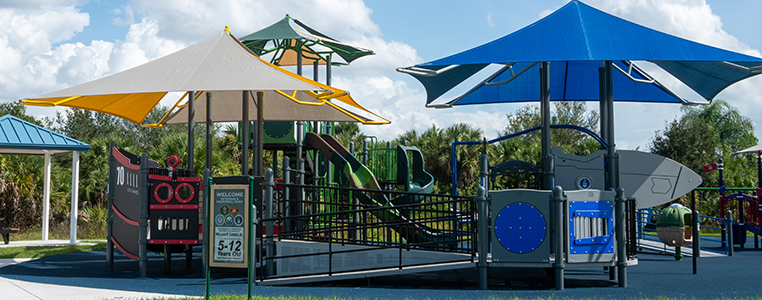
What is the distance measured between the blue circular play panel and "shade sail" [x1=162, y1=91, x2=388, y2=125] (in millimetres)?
5719

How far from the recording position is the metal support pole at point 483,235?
857 cm

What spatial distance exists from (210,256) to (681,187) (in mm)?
9168

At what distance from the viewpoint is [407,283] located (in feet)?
30.8

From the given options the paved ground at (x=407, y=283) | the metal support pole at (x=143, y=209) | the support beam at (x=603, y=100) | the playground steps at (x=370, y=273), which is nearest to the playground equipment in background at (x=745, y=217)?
the paved ground at (x=407, y=283)

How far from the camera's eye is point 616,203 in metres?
8.88

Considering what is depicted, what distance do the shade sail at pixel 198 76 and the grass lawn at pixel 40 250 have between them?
154 inches

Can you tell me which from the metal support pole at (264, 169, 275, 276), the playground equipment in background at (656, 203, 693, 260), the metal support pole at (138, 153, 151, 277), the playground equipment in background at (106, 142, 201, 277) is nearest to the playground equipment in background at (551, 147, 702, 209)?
the playground equipment in background at (656, 203, 693, 260)

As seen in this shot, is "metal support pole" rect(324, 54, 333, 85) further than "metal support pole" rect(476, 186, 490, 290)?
Yes

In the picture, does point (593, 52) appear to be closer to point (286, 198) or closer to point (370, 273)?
Result: point (370, 273)

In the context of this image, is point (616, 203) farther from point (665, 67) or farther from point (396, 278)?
point (665, 67)

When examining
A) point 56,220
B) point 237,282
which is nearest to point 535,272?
point 237,282

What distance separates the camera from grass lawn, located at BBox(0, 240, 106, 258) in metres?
12.9

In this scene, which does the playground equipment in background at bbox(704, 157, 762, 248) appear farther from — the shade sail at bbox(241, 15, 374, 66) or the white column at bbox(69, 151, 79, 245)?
the white column at bbox(69, 151, 79, 245)

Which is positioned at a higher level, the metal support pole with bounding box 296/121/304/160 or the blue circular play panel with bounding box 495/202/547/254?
the metal support pole with bounding box 296/121/304/160
